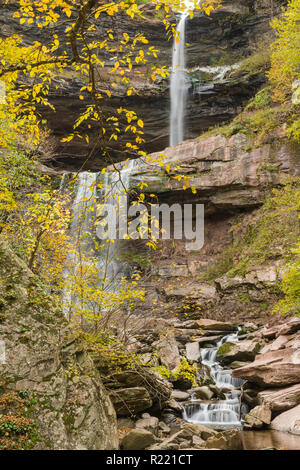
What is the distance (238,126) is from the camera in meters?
18.7

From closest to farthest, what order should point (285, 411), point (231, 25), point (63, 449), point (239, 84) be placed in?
point (63, 449), point (285, 411), point (239, 84), point (231, 25)

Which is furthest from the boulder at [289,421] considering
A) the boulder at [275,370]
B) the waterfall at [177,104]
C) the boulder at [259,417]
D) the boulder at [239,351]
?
the waterfall at [177,104]

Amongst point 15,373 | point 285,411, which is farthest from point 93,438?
point 285,411

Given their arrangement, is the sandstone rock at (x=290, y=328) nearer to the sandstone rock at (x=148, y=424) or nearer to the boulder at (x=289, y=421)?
the boulder at (x=289, y=421)

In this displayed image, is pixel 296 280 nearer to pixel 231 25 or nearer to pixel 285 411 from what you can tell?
pixel 285 411

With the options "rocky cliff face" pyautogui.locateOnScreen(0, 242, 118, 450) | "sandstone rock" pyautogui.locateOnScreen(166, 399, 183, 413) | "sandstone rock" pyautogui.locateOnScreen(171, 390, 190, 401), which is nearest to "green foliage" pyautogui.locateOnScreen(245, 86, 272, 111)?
"sandstone rock" pyautogui.locateOnScreen(171, 390, 190, 401)

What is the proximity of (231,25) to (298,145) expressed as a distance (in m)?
14.9

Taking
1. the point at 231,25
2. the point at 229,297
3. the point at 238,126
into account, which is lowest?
the point at 229,297

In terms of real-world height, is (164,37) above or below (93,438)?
above

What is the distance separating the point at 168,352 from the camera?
9.10 meters

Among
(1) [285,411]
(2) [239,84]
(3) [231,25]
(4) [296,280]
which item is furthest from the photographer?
(3) [231,25]

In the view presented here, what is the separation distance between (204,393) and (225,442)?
3059 mm

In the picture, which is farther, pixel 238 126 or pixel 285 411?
pixel 238 126

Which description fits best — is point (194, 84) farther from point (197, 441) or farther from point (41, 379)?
point (41, 379)
